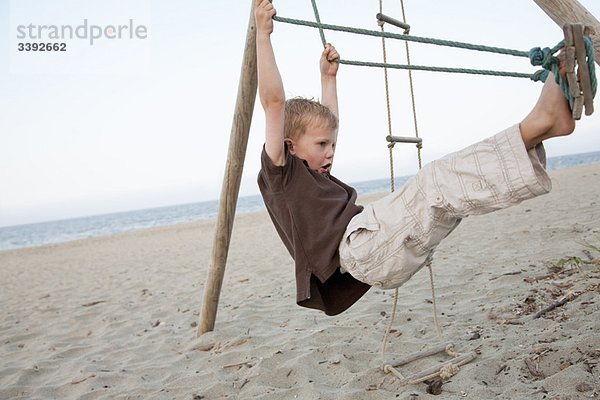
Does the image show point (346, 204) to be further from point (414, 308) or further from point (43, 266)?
point (43, 266)

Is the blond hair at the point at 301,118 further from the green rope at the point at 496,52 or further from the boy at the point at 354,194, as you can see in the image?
the green rope at the point at 496,52

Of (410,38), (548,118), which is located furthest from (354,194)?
(548,118)

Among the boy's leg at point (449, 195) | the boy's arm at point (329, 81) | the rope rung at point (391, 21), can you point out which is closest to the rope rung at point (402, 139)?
the boy's arm at point (329, 81)

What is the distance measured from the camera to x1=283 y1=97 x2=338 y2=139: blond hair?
2441 mm

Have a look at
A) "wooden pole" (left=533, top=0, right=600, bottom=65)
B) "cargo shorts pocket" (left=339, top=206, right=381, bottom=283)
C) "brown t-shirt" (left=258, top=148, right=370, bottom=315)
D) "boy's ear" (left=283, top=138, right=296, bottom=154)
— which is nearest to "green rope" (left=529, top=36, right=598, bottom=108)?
"wooden pole" (left=533, top=0, right=600, bottom=65)

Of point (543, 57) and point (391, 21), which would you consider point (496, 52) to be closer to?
point (543, 57)

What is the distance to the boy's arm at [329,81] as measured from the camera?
3010 millimetres

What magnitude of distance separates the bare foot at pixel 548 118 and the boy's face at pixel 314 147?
970 mm

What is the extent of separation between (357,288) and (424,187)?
763mm

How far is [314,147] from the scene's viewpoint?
2441mm

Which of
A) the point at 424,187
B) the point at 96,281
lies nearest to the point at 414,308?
the point at 424,187

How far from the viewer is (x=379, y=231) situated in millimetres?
2045

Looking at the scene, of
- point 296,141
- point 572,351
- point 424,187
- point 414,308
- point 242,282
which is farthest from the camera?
point 242,282

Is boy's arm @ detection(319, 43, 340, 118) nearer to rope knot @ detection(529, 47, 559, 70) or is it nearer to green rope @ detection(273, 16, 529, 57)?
green rope @ detection(273, 16, 529, 57)
